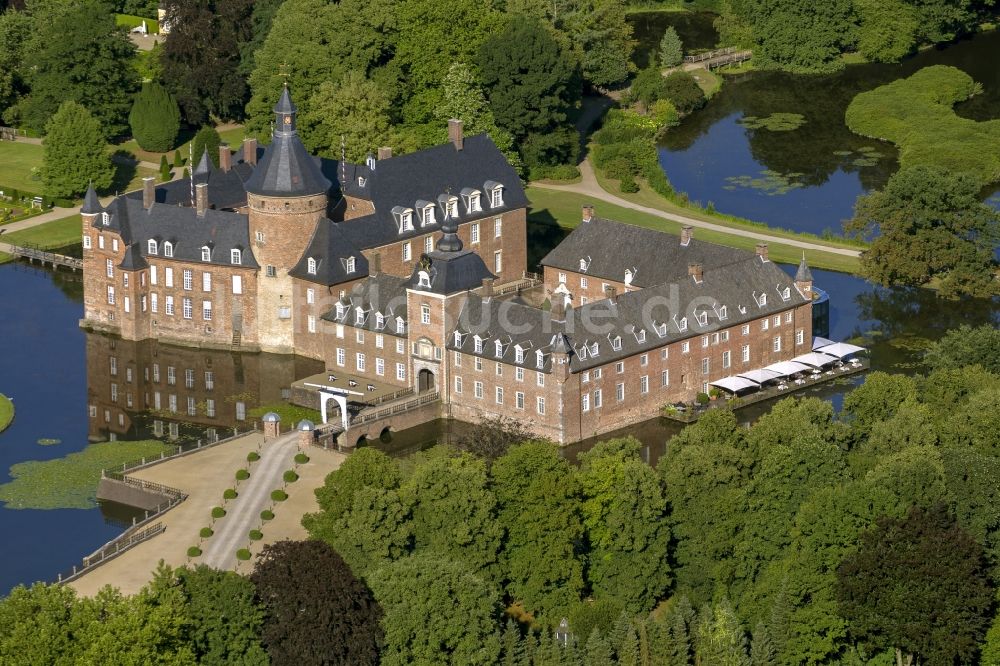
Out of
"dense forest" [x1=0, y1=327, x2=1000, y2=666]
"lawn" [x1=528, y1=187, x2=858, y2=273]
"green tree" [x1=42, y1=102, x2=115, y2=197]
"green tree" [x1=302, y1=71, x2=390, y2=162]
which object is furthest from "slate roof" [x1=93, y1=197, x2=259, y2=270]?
"lawn" [x1=528, y1=187, x2=858, y2=273]

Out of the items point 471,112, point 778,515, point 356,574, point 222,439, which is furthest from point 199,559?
point 471,112

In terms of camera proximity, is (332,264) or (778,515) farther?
(332,264)

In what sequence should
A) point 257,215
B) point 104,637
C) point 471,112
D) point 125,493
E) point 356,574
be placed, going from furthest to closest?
point 471,112
point 257,215
point 125,493
point 356,574
point 104,637

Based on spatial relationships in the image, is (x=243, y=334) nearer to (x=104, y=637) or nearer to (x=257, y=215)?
(x=257, y=215)

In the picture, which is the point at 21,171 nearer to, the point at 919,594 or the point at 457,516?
the point at 457,516

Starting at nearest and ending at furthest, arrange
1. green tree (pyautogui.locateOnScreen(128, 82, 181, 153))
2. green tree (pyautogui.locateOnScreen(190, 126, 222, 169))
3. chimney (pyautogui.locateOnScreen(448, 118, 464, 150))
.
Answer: chimney (pyautogui.locateOnScreen(448, 118, 464, 150)) < green tree (pyautogui.locateOnScreen(190, 126, 222, 169)) < green tree (pyautogui.locateOnScreen(128, 82, 181, 153))

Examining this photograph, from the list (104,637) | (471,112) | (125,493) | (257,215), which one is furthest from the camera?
(471,112)

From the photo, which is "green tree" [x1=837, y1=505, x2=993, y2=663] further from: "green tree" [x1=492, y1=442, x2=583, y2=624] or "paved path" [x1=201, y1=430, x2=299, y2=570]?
"paved path" [x1=201, y1=430, x2=299, y2=570]
